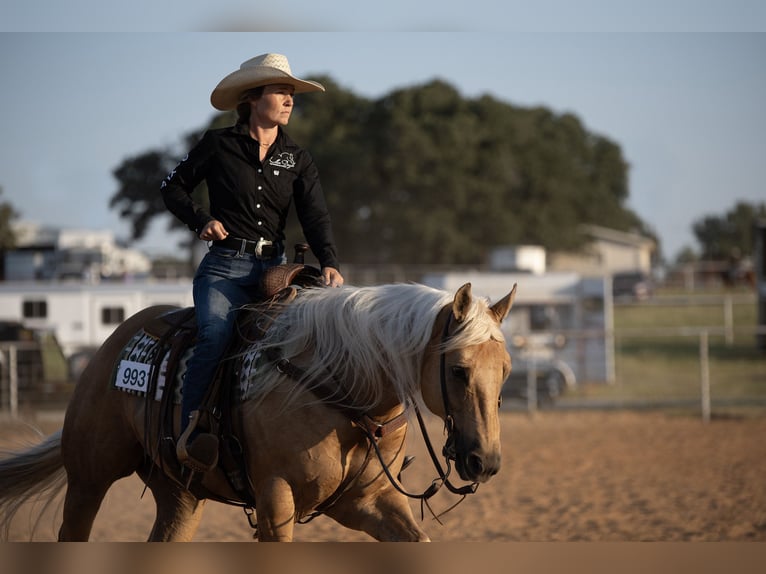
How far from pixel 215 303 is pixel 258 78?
1.00m

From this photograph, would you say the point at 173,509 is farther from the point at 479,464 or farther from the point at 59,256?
the point at 59,256

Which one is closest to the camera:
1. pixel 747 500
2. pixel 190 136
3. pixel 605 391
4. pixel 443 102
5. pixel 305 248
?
pixel 305 248

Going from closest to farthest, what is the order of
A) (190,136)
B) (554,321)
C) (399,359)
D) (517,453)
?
(399,359) → (517,453) → (554,321) → (190,136)

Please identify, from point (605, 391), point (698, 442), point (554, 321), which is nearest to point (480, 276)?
point (554, 321)

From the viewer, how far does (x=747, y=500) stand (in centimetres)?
895

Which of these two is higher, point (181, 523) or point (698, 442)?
point (181, 523)

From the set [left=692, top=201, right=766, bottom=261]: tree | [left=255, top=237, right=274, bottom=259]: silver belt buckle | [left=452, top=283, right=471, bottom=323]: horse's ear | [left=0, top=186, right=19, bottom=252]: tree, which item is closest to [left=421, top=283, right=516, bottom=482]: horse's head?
[left=452, top=283, right=471, bottom=323]: horse's ear

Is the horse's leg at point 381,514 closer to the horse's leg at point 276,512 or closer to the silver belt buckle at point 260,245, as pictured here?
the horse's leg at point 276,512

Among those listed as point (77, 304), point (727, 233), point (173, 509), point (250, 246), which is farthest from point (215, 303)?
point (727, 233)

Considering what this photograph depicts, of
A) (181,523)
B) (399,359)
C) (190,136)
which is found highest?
(190,136)

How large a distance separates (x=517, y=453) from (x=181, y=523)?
897 centimetres

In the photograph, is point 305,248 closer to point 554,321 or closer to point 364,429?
point 364,429

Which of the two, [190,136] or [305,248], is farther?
[190,136]

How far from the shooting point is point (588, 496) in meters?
9.59
